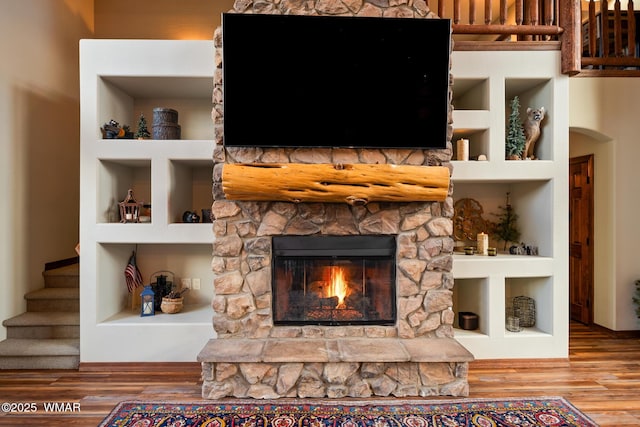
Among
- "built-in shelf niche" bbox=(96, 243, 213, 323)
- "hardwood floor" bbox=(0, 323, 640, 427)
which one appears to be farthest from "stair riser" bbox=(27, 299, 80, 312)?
"hardwood floor" bbox=(0, 323, 640, 427)

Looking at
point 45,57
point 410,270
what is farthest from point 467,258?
point 45,57

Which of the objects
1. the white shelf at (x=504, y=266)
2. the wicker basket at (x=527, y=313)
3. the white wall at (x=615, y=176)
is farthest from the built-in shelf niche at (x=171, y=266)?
the white wall at (x=615, y=176)

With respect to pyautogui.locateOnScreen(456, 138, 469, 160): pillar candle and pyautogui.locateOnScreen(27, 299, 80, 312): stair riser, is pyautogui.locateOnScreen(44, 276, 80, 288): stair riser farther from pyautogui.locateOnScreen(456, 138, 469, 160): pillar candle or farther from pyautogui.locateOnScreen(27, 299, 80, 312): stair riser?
pyautogui.locateOnScreen(456, 138, 469, 160): pillar candle

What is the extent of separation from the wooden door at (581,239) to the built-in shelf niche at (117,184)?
15.5 feet

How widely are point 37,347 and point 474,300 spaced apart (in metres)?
3.84

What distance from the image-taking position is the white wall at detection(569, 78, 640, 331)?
405cm

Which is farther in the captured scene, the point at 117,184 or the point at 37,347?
the point at 117,184

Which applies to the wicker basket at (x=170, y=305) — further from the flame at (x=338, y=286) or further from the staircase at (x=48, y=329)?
the flame at (x=338, y=286)

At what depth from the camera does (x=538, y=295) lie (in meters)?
3.64

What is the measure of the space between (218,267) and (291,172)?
0.94 metres

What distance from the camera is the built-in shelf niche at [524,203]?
352 cm

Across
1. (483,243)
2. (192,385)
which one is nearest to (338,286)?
(192,385)

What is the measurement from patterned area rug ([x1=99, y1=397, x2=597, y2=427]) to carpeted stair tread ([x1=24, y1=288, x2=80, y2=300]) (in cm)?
150

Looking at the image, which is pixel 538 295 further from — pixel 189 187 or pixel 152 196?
pixel 152 196
